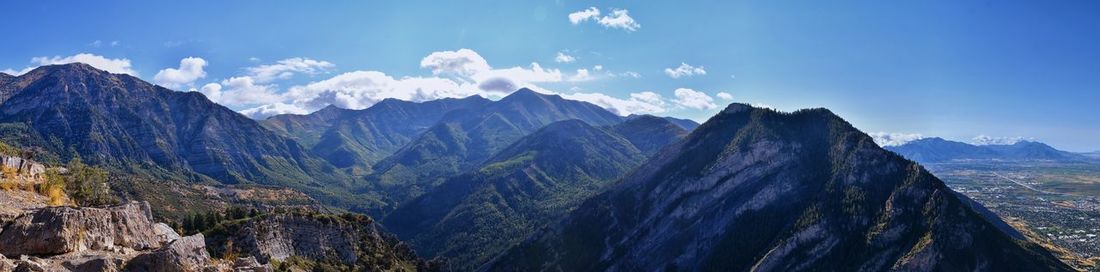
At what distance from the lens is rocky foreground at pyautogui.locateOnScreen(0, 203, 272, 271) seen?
3725cm

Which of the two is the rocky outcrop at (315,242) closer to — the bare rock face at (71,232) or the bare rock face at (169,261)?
the bare rock face at (71,232)

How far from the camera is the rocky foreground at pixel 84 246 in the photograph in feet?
122

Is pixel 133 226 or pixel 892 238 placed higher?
pixel 133 226

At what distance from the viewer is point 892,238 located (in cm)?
16700

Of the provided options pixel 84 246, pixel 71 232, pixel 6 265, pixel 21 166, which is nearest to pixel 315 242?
pixel 21 166

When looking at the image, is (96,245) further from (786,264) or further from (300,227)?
(786,264)

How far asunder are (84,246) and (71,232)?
1303mm

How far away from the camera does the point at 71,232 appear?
40031 millimetres

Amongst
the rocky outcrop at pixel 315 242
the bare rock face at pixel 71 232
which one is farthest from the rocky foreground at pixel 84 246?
the rocky outcrop at pixel 315 242

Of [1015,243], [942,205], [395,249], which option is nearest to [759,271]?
[942,205]

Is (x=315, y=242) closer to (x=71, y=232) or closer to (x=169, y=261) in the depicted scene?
(x=71, y=232)

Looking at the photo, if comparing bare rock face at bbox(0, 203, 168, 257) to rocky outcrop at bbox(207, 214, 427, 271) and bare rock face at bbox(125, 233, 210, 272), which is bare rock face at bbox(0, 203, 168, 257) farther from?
rocky outcrop at bbox(207, 214, 427, 271)

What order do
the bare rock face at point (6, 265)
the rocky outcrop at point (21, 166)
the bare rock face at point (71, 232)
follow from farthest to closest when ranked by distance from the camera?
1. the rocky outcrop at point (21, 166)
2. the bare rock face at point (71, 232)
3. the bare rock face at point (6, 265)

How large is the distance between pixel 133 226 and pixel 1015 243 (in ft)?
648
